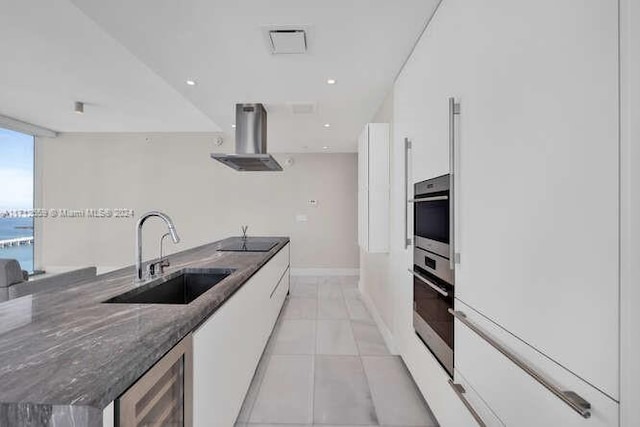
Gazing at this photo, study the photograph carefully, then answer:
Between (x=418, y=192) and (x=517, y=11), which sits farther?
(x=418, y=192)

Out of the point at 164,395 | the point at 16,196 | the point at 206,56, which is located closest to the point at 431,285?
the point at 164,395

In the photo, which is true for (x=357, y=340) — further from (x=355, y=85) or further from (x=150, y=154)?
(x=150, y=154)

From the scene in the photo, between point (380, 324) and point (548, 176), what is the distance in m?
2.59

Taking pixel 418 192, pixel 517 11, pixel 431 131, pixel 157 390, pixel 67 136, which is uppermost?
pixel 67 136

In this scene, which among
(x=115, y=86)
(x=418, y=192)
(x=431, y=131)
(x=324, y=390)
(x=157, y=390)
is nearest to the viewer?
(x=157, y=390)

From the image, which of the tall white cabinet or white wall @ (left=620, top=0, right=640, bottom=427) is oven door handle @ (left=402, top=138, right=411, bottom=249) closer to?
the tall white cabinet

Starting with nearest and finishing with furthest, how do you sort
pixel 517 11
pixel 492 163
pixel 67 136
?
pixel 517 11
pixel 492 163
pixel 67 136

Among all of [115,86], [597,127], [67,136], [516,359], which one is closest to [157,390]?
[516,359]

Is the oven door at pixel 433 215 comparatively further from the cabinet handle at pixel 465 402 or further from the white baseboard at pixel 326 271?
the white baseboard at pixel 326 271

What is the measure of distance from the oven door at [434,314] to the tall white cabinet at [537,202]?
10cm

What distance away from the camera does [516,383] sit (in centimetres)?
93

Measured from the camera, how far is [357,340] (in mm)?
2770

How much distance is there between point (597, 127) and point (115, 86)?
427 cm

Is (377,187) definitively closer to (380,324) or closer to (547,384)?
(380,324)
